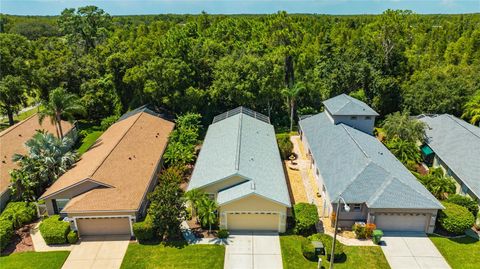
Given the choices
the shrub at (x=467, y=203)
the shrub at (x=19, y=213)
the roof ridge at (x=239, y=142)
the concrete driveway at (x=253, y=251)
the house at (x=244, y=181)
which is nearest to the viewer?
the concrete driveway at (x=253, y=251)

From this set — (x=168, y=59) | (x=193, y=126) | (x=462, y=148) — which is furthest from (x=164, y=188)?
(x=462, y=148)

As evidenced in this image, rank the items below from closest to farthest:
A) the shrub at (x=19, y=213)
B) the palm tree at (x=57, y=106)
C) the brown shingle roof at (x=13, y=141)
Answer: the shrub at (x=19, y=213) → the brown shingle roof at (x=13, y=141) → the palm tree at (x=57, y=106)

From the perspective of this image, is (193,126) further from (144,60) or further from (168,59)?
(144,60)

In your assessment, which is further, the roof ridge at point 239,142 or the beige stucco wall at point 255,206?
the roof ridge at point 239,142

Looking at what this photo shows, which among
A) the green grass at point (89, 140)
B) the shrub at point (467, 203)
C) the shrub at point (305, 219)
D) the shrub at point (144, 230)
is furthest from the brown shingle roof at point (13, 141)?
the shrub at point (467, 203)

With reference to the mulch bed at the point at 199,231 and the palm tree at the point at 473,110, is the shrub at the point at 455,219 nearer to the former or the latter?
the mulch bed at the point at 199,231
